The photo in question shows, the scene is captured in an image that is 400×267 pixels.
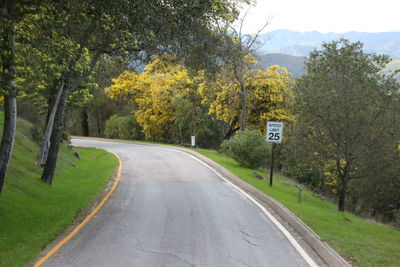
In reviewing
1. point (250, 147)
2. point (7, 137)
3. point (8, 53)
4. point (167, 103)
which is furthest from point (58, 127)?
point (167, 103)

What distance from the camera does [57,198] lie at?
12.6 m

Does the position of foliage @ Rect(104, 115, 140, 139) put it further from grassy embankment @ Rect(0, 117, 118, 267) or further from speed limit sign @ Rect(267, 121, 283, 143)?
speed limit sign @ Rect(267, 121, 283, 143)

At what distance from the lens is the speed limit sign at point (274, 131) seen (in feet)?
53.6

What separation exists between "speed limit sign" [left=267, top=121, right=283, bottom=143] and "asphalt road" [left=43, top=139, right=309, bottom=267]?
2.90 metres

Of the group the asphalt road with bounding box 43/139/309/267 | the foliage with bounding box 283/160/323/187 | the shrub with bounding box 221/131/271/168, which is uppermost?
the shrub with bounding box 221/131/271/168

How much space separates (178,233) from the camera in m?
8.52

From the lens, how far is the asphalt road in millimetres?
6793

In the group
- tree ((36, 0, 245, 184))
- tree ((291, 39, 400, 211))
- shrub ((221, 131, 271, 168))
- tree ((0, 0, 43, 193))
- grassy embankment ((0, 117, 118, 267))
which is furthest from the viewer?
shrub ((221, 131, 271, 168))

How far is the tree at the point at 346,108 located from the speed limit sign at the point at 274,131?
2971 mm

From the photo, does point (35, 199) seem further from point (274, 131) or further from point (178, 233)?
point (274, 131)

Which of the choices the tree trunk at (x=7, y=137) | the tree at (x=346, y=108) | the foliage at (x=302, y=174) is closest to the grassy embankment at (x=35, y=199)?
the tree trunk at (x=7, y=137)

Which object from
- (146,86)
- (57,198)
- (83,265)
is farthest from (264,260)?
(146,86)

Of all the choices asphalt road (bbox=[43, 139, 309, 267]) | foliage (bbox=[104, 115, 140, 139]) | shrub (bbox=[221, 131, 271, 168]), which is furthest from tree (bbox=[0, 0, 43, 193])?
foliage (bbox=[104, 115, 140, 139])

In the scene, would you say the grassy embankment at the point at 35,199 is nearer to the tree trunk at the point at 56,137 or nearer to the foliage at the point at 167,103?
the tree trunk at the point at 56,137
